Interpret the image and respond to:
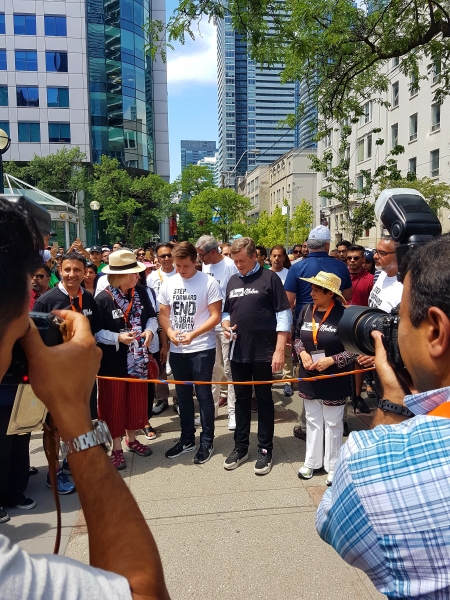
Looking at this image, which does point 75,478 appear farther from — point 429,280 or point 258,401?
point 258,401

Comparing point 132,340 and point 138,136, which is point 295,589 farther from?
point 138,136

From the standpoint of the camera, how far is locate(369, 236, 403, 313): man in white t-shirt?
454cm

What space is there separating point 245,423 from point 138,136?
4705 centimetres

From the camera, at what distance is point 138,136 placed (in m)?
47.0

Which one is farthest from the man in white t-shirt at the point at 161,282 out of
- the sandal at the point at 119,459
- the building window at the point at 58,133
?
the building window at the point at 58,133

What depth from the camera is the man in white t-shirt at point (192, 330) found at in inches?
176

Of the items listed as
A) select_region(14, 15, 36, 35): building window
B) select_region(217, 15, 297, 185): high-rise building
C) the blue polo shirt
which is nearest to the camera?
the blue polo shirt

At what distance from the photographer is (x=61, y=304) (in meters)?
4.05

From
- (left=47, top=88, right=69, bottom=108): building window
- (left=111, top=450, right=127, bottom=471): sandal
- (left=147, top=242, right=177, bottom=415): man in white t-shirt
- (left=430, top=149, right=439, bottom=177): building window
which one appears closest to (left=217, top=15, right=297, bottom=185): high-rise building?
(left=47, top=88, right=69, bottom=108): building window

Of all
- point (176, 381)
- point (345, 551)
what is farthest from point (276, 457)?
point (345, 551)

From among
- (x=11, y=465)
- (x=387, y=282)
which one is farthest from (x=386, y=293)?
(x=11, y=465)

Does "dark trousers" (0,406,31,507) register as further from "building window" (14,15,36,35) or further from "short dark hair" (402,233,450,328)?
"building window" (14,15,36,35)

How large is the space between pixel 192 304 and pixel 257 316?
68 cm

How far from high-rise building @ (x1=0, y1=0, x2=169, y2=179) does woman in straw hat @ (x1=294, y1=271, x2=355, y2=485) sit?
40.4 metres
